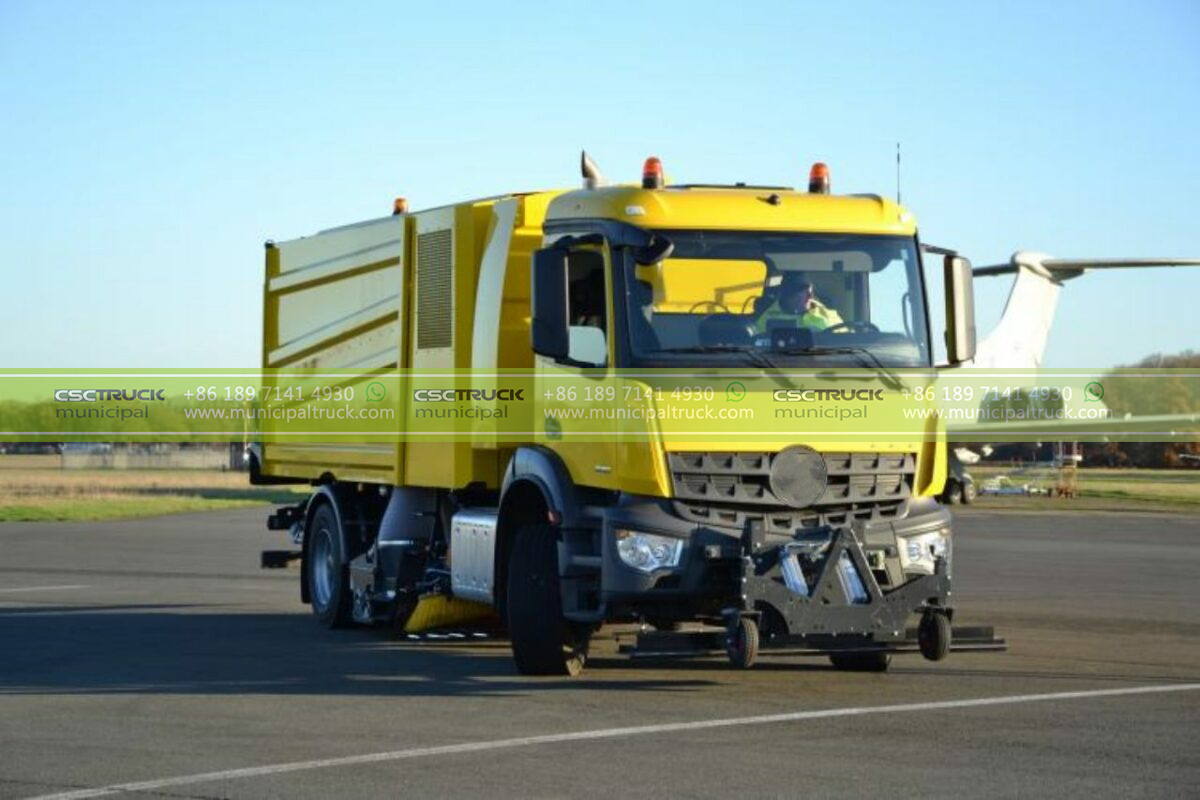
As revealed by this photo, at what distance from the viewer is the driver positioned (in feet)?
43.0

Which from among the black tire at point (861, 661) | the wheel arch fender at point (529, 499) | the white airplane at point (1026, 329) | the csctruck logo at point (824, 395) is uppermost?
the white airplane at point (1026, 329)

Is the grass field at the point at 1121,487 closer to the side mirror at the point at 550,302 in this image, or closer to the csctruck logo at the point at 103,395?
the csctruck logo at the point at 103,395

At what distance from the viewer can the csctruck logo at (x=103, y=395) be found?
1200 inches

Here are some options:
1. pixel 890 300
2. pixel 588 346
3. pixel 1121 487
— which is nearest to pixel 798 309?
pixel 890 300

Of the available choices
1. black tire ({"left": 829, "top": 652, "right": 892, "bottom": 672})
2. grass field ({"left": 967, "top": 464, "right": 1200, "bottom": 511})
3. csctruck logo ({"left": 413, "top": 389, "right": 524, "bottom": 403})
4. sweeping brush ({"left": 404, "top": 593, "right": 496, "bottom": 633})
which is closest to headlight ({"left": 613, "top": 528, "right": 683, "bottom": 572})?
csctruck logo ({"left": 413, "top": 389, "right": 524, "bottom": 403})

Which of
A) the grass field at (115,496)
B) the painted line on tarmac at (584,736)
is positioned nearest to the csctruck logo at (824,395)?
the painted line on tarmac at (584,736)

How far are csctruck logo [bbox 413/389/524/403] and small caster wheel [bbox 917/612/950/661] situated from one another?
341cm

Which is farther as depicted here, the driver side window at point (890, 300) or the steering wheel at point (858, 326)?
the driver side window at point (890, 300)

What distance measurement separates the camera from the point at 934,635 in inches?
506

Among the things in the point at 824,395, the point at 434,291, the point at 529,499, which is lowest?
the point at 529,499

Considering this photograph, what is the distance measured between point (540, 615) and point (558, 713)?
1.88 metres

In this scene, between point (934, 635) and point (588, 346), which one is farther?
point (588, 346)

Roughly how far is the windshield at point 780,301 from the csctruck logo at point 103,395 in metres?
17.7
